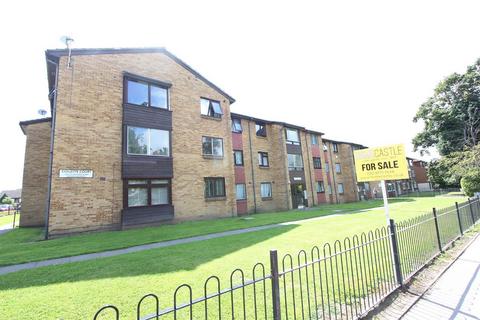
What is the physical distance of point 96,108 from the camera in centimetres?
1366

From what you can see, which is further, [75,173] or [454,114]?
[454,114]

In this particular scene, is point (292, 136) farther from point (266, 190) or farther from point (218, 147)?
point (218, 147)

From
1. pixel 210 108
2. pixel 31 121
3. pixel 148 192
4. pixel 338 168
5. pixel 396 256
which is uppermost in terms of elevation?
pixel 210 108

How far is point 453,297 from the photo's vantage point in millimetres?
4449

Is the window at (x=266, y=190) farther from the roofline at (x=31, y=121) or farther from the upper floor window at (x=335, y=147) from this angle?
the roofline at (x=31, y=121)

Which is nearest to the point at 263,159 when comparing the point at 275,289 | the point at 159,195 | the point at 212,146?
the point at 212,146

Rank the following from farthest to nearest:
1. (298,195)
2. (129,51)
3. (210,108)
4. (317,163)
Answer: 1. (317,163)
2. (298,195)
3. (210,108)
4. (129,51)

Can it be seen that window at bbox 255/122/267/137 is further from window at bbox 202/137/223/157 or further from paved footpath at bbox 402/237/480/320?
paved footpath at bbox 402/237/480/320

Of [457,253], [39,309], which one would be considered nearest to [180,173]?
[39,309]

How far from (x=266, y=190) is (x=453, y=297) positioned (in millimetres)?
20391

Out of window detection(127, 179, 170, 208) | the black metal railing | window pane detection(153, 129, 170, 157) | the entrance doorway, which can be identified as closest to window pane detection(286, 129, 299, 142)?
the entrance doorway

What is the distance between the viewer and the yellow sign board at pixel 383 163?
203 inches

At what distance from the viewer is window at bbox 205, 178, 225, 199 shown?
18.3 m

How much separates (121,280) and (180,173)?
1165 centimetres
